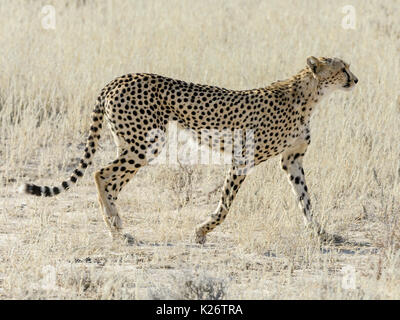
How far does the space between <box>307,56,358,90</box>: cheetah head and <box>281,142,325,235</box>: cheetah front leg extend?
441 millimetres

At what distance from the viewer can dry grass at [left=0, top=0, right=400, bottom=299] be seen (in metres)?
4.53

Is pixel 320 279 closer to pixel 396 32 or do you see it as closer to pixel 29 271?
pixel 29 271

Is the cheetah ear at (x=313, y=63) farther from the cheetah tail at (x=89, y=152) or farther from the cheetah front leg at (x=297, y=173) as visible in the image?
the cheetah tail at (x=89, y=152)

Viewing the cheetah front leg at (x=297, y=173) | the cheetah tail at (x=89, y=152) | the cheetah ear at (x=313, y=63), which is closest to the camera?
the cheetah tail at (x=89, y=152)

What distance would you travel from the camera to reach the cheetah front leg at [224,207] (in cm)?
525

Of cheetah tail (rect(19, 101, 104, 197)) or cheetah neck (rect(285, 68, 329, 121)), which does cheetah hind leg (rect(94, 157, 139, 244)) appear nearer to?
cheetah tail (rect(19, 101, 104, 197))

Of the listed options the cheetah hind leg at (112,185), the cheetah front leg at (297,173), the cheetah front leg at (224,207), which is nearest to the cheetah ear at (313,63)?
the cheetah front leg at (297,173)

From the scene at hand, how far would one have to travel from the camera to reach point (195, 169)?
6.44 metres

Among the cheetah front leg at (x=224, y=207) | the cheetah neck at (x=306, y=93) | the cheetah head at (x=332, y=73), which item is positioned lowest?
the cheetah front leg at (x=224, y=207)

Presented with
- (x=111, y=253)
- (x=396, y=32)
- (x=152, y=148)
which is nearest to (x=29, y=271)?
(x=111, y=253)

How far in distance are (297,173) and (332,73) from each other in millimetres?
709

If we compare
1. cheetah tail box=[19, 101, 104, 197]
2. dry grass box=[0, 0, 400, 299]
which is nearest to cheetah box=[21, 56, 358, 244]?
cheetah tail box=[19, 101, 104, 197]

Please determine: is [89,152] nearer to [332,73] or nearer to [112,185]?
[112,185]

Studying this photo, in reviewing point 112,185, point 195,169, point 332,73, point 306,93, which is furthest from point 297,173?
point 112,185
